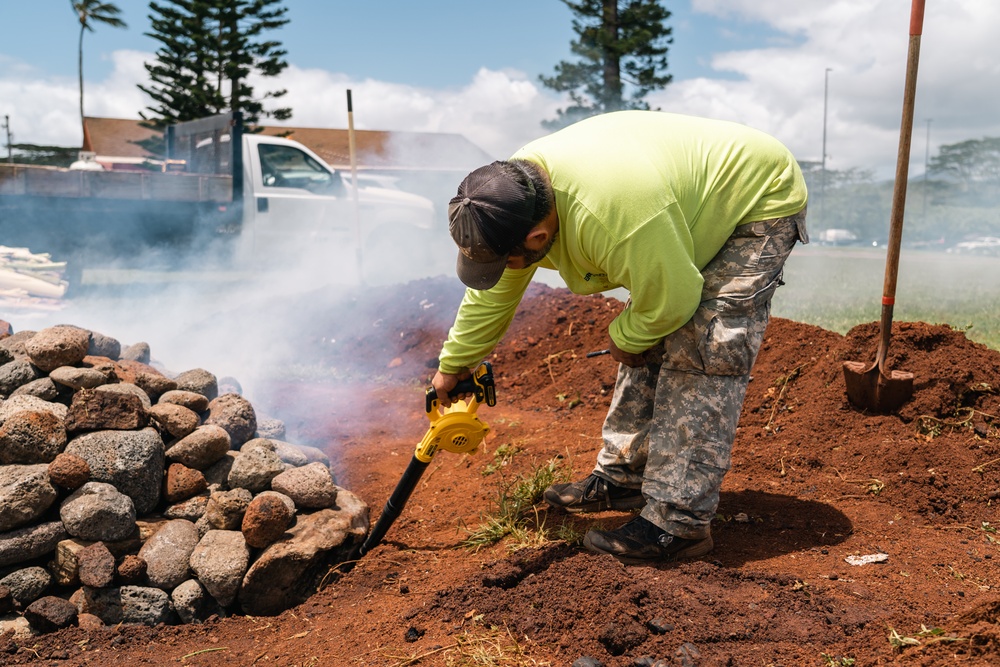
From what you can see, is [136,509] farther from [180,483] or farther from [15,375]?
[15,375]

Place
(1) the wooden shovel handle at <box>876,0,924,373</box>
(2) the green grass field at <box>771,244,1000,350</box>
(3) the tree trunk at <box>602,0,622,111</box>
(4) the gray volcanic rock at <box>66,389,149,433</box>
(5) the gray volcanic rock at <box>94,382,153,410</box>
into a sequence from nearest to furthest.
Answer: (4) the gray volcanic rock at <box>66,389,149,433</box> < (5) the gray volcanic rock at <box>94,382,153,410</box> < (1) the wooden shovel handle at <box>876,0,924,373</box> < (2) the green grass field at <box>771,244,1000,350</box> < (3) the tree trunk at <box>602,0,622,111</box>

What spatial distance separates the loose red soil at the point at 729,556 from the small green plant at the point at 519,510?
7 cm

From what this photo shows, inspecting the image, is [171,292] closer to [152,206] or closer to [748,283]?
[152,206]

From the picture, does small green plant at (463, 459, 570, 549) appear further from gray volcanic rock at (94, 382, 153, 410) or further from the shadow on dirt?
gray volcanic rock at (94, 382, 153, 410)

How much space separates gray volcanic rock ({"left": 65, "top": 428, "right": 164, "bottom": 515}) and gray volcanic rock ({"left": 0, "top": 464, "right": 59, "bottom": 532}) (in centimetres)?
16

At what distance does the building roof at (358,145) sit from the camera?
2025cm

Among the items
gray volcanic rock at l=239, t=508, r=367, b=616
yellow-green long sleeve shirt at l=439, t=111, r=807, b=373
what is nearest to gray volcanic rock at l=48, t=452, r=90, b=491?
gray volcanic rock at l=239, t=508, r=367, b=616

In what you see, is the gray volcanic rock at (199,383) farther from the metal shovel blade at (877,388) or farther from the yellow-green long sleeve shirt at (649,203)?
the metal shovel blade at (877,388)

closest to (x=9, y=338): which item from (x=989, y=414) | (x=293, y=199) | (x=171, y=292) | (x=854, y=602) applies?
(x=854, y=602)

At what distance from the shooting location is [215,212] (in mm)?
9133

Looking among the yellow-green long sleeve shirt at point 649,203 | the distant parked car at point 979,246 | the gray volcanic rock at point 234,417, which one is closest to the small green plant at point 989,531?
the yellow-green long sleeve shirt at point 649,203

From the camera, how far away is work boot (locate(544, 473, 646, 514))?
10.6 feet

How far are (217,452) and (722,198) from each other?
233 cm

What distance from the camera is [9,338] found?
3988 mm
